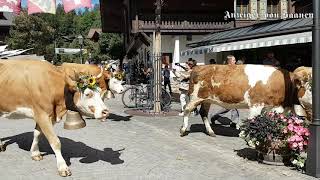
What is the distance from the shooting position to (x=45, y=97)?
7.68 m

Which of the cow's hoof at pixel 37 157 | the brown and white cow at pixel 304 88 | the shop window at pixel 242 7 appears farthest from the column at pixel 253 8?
the cow's hoof at pixel 37 157

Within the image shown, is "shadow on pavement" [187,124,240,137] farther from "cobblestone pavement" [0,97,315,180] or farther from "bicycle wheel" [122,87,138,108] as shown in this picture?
"bicycle wheel" [122,87,138,108]

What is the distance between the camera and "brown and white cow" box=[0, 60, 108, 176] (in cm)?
768

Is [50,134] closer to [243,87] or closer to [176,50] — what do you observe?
[243,87]

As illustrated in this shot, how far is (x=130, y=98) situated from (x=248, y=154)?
9523mm

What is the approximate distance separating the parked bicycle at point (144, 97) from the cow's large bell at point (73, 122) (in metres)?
4.50

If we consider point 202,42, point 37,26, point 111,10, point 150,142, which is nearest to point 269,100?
point 150,142

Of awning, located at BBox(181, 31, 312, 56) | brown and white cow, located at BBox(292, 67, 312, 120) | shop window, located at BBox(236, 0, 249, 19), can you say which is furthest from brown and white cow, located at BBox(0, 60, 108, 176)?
shop window, located at BBox(236, 0, 249, 19)

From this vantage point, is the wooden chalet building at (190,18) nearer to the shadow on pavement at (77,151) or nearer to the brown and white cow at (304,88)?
the shadow on pavement at (77,151)

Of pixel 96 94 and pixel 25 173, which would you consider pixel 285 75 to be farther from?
pixel 25 173

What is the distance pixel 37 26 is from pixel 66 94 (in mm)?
48474

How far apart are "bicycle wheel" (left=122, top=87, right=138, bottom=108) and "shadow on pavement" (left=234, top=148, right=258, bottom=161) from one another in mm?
8252

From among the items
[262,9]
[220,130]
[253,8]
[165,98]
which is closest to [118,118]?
[165,98]

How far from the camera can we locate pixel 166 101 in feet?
54.7
